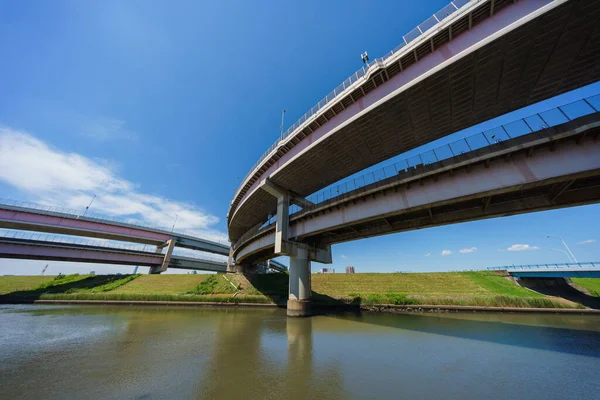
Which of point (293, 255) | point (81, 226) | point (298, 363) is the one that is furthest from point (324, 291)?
point (81, 226)

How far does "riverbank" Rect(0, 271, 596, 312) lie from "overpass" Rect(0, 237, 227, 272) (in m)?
4.48

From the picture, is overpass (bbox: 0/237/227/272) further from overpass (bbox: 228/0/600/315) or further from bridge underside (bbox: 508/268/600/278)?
bridge underside (bbox: 508/268/600/278)

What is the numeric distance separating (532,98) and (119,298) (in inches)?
1867

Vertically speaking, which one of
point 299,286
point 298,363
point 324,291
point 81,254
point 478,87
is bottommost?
point 298,363

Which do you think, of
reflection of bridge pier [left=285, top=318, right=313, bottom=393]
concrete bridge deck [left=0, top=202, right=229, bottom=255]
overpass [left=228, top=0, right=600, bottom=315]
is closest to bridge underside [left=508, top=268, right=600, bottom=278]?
overpass [left=228, top=0, right=600, bottom=315]

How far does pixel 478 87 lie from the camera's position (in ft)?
37.8

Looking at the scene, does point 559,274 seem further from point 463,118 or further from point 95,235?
point 95,235

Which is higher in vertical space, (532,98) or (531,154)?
(532,98)

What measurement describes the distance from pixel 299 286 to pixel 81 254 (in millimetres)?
49383

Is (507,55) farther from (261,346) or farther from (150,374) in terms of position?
(150,374)

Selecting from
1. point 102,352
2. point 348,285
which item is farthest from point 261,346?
point 348,285

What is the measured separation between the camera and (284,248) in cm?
2095

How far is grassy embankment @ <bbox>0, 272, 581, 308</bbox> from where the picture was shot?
24.0 metres

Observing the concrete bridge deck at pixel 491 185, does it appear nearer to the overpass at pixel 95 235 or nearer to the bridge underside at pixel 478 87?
the bridge underside at pixel 478 87
